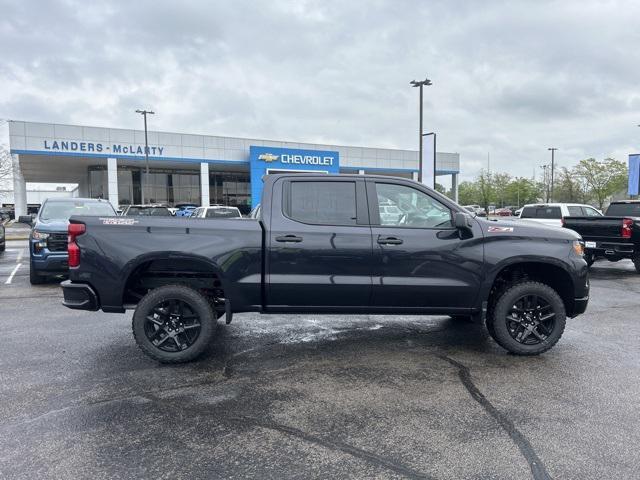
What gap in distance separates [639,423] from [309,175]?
362 cm

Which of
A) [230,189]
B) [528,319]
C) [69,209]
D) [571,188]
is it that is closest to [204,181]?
[230,189]

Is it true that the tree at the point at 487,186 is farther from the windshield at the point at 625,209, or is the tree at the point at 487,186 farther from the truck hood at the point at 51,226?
the truck hood at the point at 51,226

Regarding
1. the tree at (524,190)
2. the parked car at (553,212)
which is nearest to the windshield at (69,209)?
the parked car at (553,212)

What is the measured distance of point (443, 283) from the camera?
16.0ft

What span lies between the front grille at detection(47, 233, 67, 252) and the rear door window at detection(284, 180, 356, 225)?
631 centimetres

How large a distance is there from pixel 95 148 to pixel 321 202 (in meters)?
37.0

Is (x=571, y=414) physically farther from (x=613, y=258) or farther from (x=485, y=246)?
(x=613, y=258)

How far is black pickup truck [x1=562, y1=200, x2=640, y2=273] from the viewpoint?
10.8 metres

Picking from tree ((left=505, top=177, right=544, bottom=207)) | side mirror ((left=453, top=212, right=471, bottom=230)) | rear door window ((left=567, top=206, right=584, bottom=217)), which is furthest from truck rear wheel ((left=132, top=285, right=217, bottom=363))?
tree ((left=505, top=177, right=544, bottom=207))

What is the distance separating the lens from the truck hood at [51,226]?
9.05 m

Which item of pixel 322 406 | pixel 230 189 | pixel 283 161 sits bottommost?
pixel 322 406

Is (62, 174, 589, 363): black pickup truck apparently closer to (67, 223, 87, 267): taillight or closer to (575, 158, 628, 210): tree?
(67, 223, 87, 267): taillight

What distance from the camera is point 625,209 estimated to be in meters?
13.2

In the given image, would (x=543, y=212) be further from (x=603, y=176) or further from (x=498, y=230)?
(x=603, y=176)
